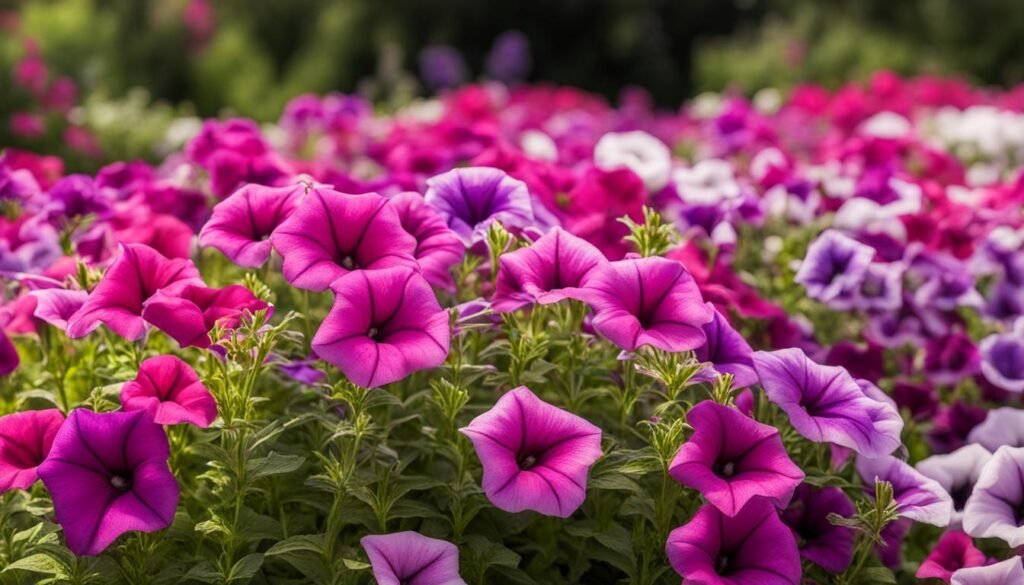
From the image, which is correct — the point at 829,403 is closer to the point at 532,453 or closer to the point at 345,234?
the point at 532,453

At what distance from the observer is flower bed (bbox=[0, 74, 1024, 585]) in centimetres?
165

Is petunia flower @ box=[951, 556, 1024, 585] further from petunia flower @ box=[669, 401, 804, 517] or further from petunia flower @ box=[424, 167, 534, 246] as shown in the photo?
petunia flower @ box=[424, 167, 534, 246]

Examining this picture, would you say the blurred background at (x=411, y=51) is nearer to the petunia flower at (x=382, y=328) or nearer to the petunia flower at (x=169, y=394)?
the petunia flower at (x=169, y=394)

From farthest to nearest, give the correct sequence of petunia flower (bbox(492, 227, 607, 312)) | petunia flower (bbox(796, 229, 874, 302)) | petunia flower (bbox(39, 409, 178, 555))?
petunia flower (bbox(796, 229, 874, 302))
petunia flower (bbox(492, 227, 607, 312))
petunia flower (bbox(39, 409, 178, 555))

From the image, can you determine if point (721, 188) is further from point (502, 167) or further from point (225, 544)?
point (225, 544)

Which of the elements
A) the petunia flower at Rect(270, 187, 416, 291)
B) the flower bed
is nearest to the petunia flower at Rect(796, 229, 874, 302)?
the flower bed

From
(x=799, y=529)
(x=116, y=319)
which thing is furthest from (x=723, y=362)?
(x=116, y=319)

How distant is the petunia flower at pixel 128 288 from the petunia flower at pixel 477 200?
1.56ft

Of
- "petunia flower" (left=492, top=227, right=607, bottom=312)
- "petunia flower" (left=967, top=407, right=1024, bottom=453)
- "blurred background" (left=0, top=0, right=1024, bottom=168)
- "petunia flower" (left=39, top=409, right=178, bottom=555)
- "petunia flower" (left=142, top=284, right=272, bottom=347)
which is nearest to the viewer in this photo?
"petunia flower" (left=39, top=409, right=178, bottom=555)

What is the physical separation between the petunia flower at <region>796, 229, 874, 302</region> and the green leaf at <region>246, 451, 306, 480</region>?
1.17 meters

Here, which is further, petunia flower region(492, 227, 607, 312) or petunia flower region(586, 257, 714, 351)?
petunia flower region(492, 227, 607, 312)

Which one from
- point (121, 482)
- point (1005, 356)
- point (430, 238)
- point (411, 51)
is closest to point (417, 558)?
point (121, 482)

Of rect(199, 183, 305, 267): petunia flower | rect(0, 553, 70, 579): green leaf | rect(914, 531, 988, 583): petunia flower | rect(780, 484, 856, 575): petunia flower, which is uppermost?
rect(199, 183, 305, 267): petunia flower

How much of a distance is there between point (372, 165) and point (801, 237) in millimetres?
1673
